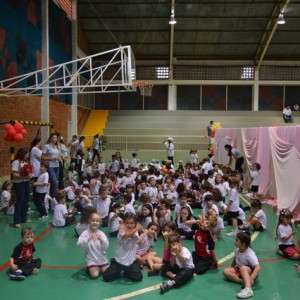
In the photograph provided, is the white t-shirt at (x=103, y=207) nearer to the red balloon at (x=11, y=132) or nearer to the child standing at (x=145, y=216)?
the child standing at (x=145, y=216)

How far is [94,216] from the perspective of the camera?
5219 millimetres

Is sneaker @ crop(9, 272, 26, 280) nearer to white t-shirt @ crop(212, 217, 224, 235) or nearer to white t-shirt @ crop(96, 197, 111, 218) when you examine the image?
white t-shirt @ crop(96, 197, 111, 218)

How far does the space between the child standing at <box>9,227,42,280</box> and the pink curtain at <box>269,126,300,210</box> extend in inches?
227

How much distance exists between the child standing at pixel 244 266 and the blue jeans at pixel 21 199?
15.3ft

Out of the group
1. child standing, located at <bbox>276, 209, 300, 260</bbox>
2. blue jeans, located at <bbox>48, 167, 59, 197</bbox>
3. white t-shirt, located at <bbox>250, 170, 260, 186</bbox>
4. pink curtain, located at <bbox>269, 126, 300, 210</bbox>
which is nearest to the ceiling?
white t-shirt, located at <bbox>250, 170, 260, 186</bbox>

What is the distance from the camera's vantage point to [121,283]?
5.09 metres

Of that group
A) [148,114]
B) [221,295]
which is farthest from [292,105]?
[221,295]

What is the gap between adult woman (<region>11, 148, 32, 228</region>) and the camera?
7.61 meters

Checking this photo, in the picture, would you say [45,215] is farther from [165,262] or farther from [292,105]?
[292,105]

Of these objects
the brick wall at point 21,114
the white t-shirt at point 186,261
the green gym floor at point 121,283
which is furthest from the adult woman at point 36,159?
the white t-shirt at point 186,261

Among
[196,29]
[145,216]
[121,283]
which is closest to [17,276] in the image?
[121,283]

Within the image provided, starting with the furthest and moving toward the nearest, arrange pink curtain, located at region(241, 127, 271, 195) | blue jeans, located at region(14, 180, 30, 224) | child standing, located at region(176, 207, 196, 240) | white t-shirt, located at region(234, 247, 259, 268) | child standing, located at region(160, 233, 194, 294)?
pink curtain, located at region(241, 127, 271, 195) < blue jeans, located at region(14, 180, 30, 224) < child standing, located at region(176, 207, 196, 240) < white t-shirt, located at region(234, 247, 259, 268) < child standing, located at region(160, 233, 194, 294)

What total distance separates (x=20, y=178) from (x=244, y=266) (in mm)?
4892

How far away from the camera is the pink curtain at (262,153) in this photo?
11.0 m
